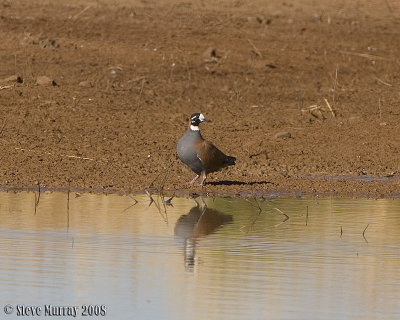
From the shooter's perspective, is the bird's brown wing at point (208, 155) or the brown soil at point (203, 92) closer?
the bird's brown wing at point (208, 155)

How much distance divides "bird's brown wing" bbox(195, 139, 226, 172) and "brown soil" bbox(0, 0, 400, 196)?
0.25m

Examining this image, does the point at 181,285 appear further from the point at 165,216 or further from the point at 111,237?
the point at 165,216

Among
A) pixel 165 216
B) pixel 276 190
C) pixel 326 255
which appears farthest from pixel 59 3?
pixel 326 255

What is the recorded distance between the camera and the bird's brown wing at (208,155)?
1248cm

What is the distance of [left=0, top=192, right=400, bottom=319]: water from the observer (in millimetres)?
7633

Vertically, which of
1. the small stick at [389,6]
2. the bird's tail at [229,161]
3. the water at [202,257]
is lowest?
the water at [202,257]

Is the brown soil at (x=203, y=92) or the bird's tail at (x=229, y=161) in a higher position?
the brown soil at (x=203, y=92)

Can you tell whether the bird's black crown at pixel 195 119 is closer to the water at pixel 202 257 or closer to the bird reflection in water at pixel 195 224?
the water at pixel 202 257

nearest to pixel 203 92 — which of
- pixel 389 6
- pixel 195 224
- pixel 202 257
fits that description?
pixel 389 6

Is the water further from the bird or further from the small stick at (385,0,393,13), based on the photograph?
the small stick at (385,0,393,13)

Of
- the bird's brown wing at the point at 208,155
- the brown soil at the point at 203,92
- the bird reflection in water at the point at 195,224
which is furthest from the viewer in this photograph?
the brown soil at the point at 203,92

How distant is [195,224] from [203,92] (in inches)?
283

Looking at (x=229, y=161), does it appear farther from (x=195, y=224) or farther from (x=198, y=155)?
(x=195, y=224)

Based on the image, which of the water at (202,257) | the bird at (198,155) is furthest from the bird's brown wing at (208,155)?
the water at (202,257)
